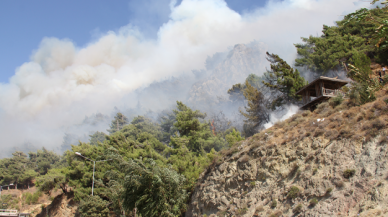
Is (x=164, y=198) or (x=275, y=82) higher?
(x=275, y=82)

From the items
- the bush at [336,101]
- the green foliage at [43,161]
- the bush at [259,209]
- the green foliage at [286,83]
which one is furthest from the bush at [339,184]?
the green foliage at [43,161]

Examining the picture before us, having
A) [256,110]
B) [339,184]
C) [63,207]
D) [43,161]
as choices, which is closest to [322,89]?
[256,110]

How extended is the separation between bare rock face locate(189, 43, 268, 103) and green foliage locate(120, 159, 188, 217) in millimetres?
141276

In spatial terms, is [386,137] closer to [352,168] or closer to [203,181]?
[352,168]

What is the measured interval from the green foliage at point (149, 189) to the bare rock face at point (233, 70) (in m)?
141

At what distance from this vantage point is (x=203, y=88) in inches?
6585

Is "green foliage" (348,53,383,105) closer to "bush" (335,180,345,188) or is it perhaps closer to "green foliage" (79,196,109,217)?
"bush" (335,180,345,188)

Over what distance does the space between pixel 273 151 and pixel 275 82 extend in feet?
58.8

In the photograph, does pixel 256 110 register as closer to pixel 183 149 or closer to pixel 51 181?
pixel 183 149

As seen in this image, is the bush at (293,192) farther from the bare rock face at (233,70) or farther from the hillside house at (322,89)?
the bare rock face at (233,70)

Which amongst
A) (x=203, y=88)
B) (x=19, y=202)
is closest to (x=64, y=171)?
(x=19, y=202)

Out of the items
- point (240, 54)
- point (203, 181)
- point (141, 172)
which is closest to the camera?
point (141, 172)

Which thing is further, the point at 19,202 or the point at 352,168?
the point at 19,202

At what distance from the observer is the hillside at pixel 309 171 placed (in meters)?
12.1
